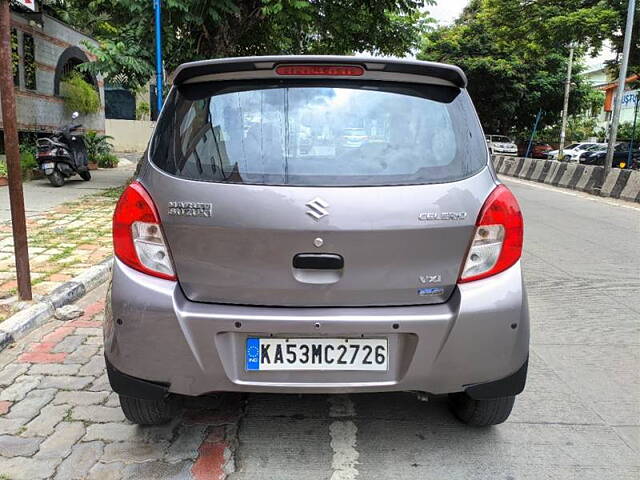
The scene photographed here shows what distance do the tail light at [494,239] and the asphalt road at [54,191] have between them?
691 cm

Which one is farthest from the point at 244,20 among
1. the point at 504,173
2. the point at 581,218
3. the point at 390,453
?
the point at 504,173

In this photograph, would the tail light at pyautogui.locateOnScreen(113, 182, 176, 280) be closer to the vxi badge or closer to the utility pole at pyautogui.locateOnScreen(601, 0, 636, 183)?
the vxi badge

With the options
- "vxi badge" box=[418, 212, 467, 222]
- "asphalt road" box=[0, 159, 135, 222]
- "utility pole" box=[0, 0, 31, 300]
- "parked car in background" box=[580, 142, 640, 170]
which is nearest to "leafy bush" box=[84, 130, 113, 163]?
"asphalt road" box=[0, 159, 135, 222]

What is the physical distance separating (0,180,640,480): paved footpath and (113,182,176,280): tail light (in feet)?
2.80

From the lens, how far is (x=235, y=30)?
38.4 ft

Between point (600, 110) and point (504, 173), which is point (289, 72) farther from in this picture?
point (600, 110)

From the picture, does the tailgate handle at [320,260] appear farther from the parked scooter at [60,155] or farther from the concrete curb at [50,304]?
the parked scooter at [60,155]

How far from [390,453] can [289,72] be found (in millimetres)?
1720

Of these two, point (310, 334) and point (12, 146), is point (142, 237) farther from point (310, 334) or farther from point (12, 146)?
point (12, 146)

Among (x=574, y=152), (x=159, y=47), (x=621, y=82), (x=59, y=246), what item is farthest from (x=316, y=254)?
(x=574, y=152)

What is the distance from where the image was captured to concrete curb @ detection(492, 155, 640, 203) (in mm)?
13703

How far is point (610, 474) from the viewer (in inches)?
100

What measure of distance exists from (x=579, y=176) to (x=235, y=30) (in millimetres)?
10172

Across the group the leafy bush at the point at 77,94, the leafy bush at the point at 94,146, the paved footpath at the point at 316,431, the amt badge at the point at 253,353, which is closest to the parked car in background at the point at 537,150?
the leafy bush at the point at 94,146
